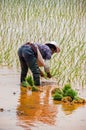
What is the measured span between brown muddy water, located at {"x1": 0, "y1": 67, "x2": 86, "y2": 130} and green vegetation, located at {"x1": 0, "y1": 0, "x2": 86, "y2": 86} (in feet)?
3.54

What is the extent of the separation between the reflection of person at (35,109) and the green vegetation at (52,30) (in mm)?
1091

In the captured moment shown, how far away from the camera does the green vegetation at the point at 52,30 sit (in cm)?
792

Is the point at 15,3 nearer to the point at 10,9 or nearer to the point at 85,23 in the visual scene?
the point at 10,9

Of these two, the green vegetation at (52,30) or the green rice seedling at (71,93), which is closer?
→ the green rice seedling at (71,93)

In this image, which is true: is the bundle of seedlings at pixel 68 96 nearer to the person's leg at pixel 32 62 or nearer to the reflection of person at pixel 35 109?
the reflection of person at pixel 35 109

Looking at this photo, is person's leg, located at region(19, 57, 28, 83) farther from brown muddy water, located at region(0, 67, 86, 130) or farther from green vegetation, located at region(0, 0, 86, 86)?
green vegetation, located at region(0, 0, 86, 86)

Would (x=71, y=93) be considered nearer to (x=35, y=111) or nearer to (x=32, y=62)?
(x=35, y=111)

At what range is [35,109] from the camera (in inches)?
202

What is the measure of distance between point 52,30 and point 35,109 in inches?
206

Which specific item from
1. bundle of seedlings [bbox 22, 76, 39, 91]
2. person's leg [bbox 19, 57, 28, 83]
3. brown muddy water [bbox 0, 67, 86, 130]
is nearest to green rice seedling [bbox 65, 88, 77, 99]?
brown muddy water [bbox 0, 67, 86, 130]

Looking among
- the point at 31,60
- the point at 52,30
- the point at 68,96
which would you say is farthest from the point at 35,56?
the point at 52,30

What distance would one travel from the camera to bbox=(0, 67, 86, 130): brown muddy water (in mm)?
4375

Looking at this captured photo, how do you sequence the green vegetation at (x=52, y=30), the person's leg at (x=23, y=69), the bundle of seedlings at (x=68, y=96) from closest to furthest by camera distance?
the bundle of seedlings at (x=68, y=96)
the person's leg at (x=23, y=69)
the green vegetation at (x=52, y=30)

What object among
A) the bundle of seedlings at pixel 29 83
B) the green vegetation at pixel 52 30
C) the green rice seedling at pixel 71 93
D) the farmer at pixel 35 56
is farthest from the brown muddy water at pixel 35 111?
the green vegetation at pixel 52 30
